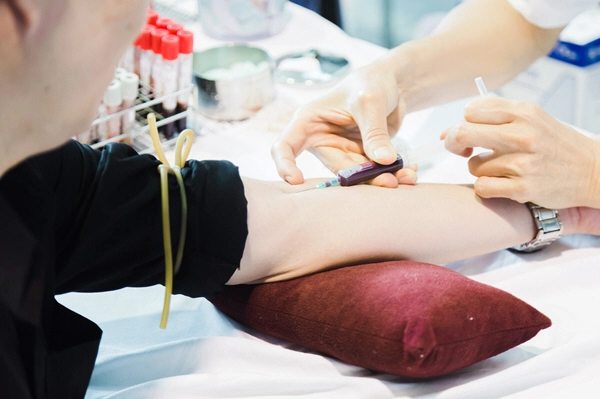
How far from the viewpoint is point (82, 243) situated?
726 mm

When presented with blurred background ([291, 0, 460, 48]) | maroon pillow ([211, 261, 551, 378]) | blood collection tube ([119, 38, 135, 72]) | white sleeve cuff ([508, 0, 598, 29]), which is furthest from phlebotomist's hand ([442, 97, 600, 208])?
blurred background ([291, 0, 460, 48])

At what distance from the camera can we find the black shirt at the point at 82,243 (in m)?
0.64

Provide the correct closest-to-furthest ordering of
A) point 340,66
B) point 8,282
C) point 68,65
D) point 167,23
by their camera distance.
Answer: point 68,65 → point 8,282 → point 167,23 → point 340,66

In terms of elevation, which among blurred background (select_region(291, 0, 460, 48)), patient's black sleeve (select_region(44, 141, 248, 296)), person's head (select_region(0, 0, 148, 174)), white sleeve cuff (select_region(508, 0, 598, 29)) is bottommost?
blurred background (select_region(291, 0, 460, 48))

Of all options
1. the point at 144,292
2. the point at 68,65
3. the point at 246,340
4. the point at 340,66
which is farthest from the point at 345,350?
the point at 340,66

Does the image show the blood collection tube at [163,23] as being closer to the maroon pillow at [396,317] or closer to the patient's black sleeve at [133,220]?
the patient's black sleeve at [133,220]

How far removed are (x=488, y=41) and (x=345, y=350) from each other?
74cm

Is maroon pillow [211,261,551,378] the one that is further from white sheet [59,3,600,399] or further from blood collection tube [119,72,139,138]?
blood collection tube [119,72,139,138]

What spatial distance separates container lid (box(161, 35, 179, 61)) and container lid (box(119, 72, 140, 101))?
2.9 inches

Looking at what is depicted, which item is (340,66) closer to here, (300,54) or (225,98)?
(300,54)

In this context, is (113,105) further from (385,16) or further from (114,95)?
(385,16)

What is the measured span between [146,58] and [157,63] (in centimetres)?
3

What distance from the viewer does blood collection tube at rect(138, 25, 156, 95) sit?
1.25m

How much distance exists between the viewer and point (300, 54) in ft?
5.17
